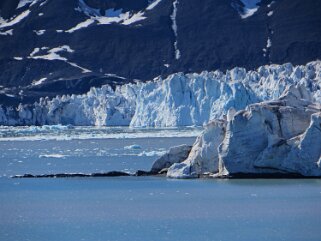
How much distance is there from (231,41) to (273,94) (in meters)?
82.6

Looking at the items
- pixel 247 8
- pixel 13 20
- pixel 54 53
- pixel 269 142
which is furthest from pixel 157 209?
pixel 13 20

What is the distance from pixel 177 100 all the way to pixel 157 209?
163 ft

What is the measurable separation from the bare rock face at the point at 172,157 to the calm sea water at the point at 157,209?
85 cm

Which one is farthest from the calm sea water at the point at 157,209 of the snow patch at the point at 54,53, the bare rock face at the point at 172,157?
the snow patch at the point at 54,53

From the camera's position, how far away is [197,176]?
1057 inches

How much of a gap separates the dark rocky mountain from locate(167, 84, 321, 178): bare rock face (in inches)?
4261

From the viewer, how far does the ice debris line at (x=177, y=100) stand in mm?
68125

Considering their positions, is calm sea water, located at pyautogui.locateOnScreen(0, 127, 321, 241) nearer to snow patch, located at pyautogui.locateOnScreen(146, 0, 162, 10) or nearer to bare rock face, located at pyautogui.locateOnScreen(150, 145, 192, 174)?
bare rock face, located at pyautogui.locateOnScreen(150, 145, 192, 174)

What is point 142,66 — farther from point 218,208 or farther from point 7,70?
point 218,208

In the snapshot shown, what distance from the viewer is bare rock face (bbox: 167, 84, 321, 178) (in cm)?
2467

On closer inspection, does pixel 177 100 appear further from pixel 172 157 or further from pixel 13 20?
pixel 13 20

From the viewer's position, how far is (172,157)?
28297mm

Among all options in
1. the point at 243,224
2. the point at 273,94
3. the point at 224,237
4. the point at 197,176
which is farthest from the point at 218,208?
the point at 273,94

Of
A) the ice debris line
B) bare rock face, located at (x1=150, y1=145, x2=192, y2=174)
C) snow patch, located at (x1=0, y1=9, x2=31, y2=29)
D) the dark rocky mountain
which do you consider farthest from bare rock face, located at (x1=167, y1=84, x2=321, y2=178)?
snow patch, located at (x1=0, y1=9, x2=31, y2=29)
